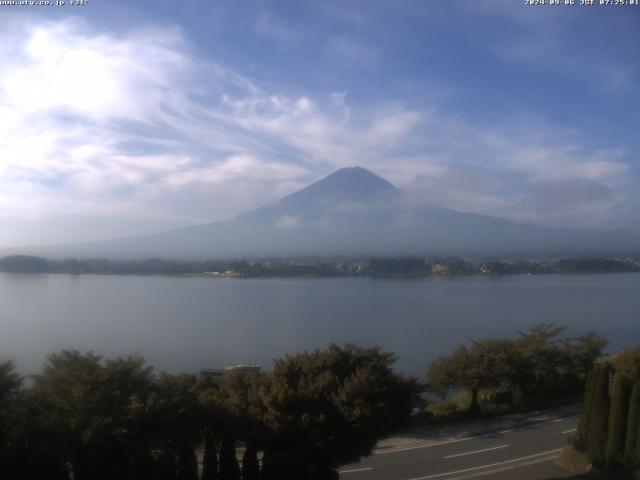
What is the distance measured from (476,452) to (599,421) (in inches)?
62.8

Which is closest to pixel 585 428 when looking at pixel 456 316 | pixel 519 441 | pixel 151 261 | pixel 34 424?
pixel 519 441

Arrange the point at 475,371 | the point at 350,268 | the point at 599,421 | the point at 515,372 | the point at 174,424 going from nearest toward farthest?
the point at 174,424 < the point at 599,421 < the point at 475,371 < the point at 515,372 < the point at 350,268

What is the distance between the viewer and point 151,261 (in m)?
33.6

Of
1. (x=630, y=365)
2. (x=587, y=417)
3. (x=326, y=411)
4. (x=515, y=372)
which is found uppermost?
(x=630, y=365)

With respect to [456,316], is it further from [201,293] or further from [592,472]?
[592,472]

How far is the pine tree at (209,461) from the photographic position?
4285 mm

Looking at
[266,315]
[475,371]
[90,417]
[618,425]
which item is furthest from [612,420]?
[266,315]

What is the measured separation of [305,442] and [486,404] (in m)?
5.75

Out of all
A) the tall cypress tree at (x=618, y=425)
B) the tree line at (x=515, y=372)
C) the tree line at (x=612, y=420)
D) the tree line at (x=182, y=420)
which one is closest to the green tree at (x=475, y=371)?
the tree line at (x=515, y=372)

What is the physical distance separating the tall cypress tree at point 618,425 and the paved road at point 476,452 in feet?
1.91

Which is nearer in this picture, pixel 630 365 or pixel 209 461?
pixel 209 461

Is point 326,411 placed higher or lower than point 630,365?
lower

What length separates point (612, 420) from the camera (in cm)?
546

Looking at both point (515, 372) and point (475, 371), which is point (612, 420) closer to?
point (475, 371)
